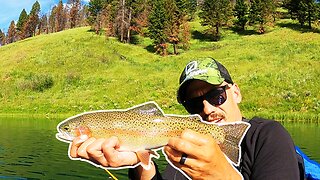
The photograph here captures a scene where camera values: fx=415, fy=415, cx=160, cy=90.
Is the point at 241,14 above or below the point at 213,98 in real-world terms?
above

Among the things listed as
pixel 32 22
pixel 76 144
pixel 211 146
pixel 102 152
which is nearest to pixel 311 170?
pixel 211 146

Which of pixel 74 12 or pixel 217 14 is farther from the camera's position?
pixel 74 12

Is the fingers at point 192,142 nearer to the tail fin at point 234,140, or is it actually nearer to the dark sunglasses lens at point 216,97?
the tail fin at point 234,140

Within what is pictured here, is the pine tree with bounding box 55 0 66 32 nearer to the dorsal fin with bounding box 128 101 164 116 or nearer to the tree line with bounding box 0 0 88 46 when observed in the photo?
the tree line with bounding box 0 0 88 46

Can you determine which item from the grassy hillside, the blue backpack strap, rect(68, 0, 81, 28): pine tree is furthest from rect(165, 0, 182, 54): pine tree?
rect(68, 0, 81, 28): pine tree

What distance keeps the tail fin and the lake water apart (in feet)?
33.9

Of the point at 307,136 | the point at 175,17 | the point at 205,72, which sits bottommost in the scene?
the point at 307,136

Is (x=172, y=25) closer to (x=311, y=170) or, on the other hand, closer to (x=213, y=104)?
(x=213, y=104)

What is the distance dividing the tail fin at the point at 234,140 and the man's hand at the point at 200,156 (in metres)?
0.07

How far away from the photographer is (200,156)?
2.08 meters

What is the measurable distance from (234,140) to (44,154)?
14.9 meters

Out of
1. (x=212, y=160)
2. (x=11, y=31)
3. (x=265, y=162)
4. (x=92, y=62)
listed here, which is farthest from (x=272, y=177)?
(x=11, y=31)

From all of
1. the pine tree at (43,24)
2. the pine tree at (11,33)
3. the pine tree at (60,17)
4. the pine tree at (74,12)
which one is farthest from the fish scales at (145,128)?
the pine tree at (11,33)

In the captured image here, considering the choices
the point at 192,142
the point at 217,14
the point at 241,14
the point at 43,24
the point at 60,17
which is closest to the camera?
the point at 192,142
